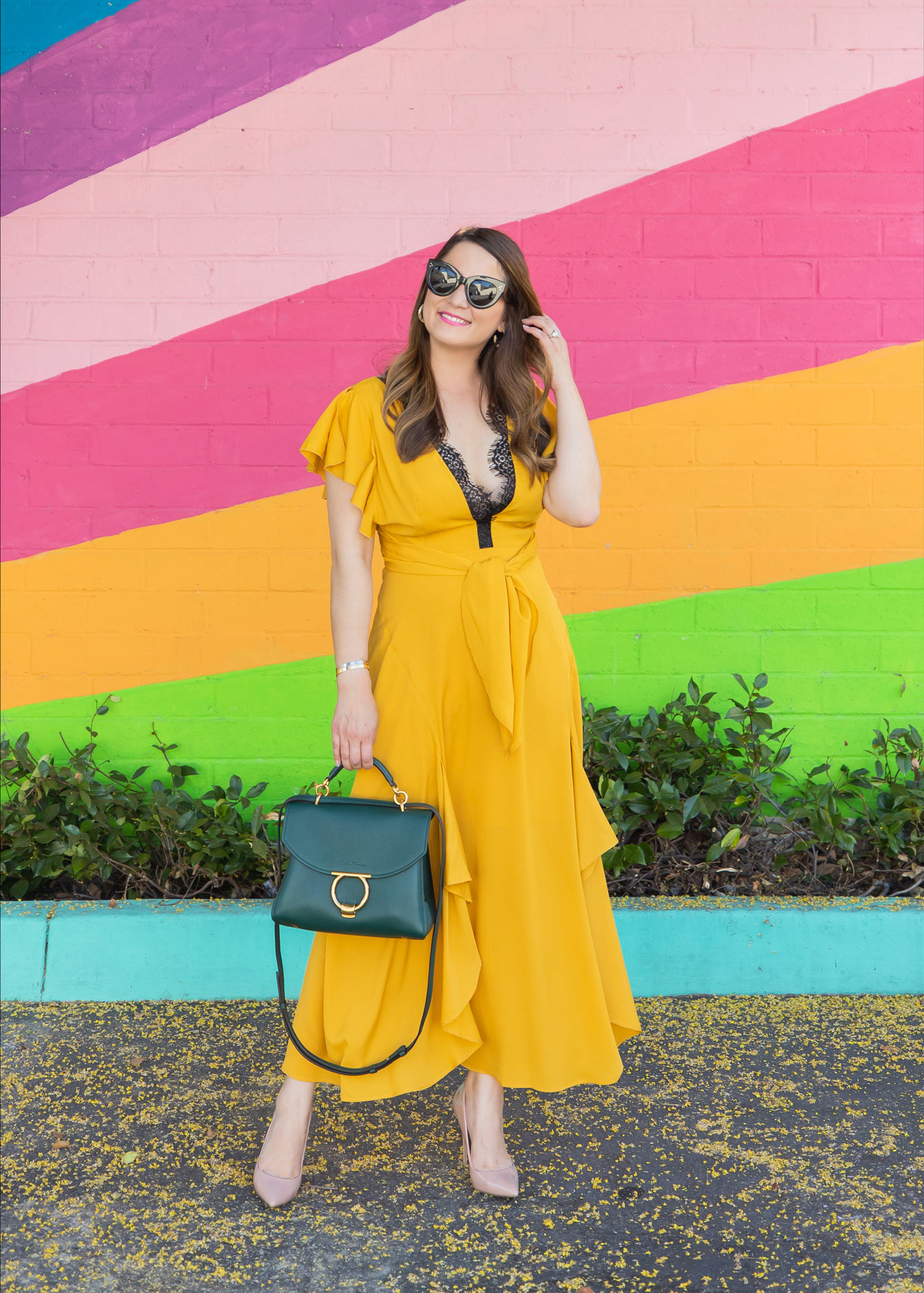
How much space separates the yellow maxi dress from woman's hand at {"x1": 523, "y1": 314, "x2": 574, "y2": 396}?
0.20 m

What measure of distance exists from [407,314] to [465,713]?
184 centimetres

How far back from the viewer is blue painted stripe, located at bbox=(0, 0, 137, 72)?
3.62m

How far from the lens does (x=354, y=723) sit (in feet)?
7.36

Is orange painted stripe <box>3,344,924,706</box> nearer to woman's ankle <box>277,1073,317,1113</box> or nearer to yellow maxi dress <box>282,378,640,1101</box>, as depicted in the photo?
yellow maxi dress <box>282,378,640,1101</box>

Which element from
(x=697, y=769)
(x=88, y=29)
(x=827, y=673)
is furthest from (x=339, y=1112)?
(x=88, y=29)

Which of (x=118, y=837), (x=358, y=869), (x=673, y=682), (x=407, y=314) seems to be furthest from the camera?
(x=673, y=682)

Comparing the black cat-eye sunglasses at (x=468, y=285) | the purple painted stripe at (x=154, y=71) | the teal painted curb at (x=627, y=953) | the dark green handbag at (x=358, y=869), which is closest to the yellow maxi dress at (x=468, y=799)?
the dark green handbag at (x=358, y=869)

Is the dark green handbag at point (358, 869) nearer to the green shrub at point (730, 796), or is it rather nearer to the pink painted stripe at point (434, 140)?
the green shrub at point (730, 796)

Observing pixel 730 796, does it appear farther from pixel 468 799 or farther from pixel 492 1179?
pixel 492 1179

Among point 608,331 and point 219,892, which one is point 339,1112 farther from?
point 608,331

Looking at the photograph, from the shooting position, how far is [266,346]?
367 centimetres

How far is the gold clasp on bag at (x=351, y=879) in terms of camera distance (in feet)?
6.87

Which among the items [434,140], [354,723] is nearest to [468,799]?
[354,723]

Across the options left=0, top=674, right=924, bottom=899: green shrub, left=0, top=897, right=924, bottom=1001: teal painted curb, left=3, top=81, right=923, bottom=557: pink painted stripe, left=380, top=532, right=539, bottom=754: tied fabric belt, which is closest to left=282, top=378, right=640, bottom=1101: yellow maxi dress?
left=380, top=532, right=539, bottom=754: tied fabric belt
